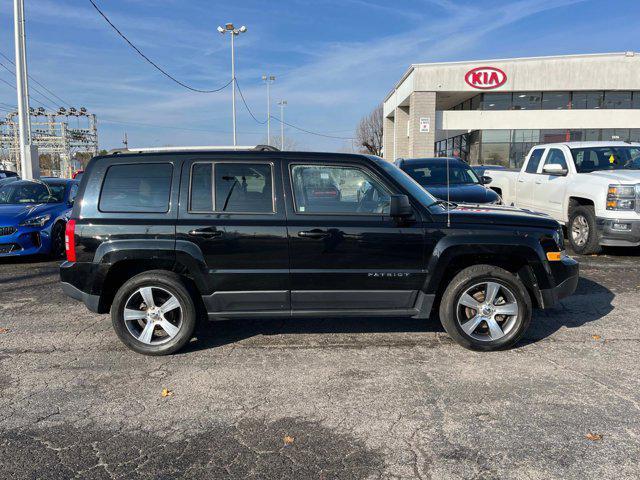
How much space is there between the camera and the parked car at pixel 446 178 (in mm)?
9148

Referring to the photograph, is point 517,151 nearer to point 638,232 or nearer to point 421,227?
point 638,232

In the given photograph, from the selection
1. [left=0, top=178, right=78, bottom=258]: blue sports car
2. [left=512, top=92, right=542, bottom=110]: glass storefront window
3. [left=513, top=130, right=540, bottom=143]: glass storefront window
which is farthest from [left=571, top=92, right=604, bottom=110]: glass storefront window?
[left=0, top=178, right=78, bottom=258]: blue sports car

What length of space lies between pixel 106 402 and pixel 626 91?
3488 centimetres

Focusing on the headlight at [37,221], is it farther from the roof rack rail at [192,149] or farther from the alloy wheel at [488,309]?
the alloy wheel at [488,309]

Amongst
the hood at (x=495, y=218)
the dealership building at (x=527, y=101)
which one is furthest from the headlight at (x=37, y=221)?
the dealership building at (x=527, y=101)

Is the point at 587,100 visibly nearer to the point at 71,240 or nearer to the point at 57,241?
the point at 57,241

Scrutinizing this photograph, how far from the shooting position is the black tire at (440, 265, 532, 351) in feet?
14.7

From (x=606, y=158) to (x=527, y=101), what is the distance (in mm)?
23702

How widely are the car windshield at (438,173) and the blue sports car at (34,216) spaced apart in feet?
21.4

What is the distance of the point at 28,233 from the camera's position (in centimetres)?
870

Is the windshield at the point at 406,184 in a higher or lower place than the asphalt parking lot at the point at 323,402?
higher

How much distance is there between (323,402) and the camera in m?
3.65

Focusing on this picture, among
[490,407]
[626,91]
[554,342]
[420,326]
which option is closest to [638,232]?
[554,342]

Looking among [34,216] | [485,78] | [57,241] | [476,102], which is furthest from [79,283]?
[476,102]
